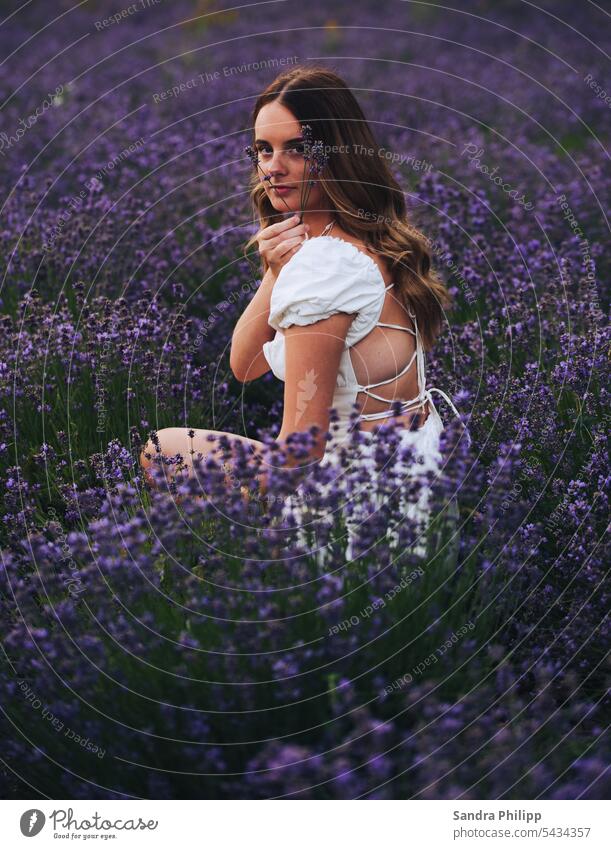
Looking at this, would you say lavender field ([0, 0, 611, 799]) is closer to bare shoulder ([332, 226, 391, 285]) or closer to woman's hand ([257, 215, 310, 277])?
bare shoulder ([332, 226, 391, 285])

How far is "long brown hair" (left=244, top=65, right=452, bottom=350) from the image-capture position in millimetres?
3105

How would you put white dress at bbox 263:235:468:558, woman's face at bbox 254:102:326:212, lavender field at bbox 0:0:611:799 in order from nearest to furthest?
1. lavender field at bbox 0:0:611:799
2. white dress at bbox 263:235:468:558
3. woman's face at bbox 254:102:326:212

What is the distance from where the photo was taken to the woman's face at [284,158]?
122 inches

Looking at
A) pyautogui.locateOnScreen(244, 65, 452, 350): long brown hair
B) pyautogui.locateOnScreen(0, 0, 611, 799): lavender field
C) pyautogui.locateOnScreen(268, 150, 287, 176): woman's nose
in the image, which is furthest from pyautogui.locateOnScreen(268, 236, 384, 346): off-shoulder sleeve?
pyautogui.locateOnScreen(0, 0, 611, 799): lavender field

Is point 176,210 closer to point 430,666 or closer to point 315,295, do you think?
point 315,295

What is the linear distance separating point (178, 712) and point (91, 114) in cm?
791

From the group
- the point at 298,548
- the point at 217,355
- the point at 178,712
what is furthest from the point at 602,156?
the point at 178,712

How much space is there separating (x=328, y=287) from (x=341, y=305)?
68mm

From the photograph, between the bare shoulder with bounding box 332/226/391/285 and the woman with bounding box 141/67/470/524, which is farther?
the bare shoulder with bounding box 332/226/391/285

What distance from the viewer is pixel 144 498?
125 inches

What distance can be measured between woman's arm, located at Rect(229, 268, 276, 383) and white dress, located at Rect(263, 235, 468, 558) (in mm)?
220

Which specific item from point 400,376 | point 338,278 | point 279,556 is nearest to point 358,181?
point 338,278

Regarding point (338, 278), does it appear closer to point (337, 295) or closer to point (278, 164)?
point (337, 295)

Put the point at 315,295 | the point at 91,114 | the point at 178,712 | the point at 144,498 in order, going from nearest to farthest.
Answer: the point at 178,712, the point at 315,295, the point at 144,498, the point at 91,114
